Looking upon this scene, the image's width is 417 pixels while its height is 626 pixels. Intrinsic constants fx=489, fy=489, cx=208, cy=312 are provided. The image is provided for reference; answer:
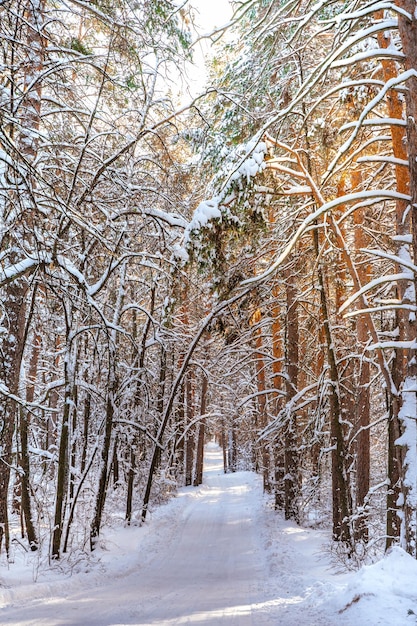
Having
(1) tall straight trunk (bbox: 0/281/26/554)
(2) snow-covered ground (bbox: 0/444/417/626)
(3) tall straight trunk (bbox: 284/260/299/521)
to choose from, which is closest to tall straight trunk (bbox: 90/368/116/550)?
(2) snow-covered ground (bbox: 0/444/417/626)

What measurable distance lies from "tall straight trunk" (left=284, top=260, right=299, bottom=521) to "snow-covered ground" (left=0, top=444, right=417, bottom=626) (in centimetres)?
71

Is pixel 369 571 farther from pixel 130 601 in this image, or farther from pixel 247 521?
pixel 247 521

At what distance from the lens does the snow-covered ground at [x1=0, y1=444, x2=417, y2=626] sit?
5094 mm

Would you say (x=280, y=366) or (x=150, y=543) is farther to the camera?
(x=280, y=366)

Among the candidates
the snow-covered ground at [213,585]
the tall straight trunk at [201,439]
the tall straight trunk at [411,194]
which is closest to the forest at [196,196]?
the tall straight trunk at [411,194]

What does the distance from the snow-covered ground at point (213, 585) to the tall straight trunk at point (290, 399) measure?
709 mm

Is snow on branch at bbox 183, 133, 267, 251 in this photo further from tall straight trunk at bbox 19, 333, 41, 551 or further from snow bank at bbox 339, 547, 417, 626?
snow bank at bbox 339, 547, 417, 626

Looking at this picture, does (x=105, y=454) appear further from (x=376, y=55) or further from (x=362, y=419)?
(x=376, y=55)

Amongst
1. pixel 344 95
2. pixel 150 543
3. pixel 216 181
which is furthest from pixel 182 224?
pixel 150 543

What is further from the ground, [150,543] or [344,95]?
[344,95]

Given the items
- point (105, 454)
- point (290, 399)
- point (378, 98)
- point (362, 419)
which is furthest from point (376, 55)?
point (290, 399)

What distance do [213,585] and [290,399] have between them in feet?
21.4

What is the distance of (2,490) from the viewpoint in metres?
7.55

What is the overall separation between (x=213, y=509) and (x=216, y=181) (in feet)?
49.4
